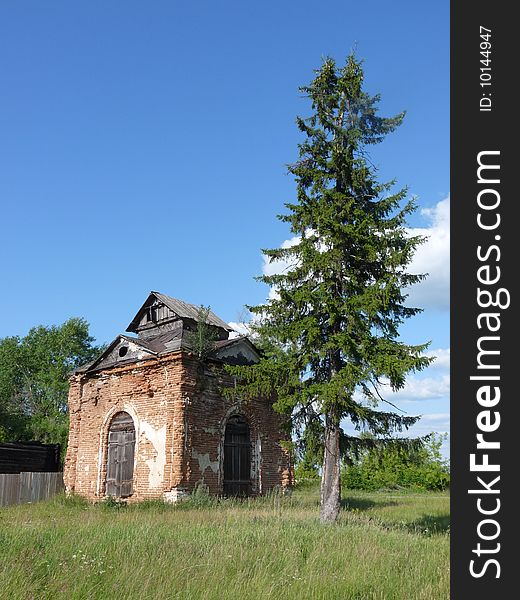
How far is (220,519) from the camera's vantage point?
516 inches

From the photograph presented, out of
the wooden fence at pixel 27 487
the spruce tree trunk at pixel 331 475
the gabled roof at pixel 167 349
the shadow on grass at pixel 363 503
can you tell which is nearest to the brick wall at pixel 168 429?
the gabled roof at pixel 167 349

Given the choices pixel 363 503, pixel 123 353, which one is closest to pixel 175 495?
pixel 123 353

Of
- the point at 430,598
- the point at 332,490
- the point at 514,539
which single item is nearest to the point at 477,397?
the point at 514,539

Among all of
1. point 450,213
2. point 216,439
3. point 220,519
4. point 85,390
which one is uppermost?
point 450,213

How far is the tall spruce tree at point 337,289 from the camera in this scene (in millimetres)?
13367

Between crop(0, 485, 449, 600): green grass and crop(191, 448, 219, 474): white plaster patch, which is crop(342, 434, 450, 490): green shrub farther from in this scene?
crop(0, 485, 449, 600): green grass

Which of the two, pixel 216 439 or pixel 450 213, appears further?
pixel 216 439

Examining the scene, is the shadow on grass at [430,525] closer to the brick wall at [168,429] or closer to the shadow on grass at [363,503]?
the shadow on grass at [363,503]

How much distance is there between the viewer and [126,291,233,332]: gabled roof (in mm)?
21233

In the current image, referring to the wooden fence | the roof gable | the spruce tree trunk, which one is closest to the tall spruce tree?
the spruce tree trunk

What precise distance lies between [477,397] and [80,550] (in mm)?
6071

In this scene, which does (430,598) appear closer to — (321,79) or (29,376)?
(321,79)

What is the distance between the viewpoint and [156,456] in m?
17.8

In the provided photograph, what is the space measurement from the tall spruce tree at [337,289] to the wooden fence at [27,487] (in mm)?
10728
